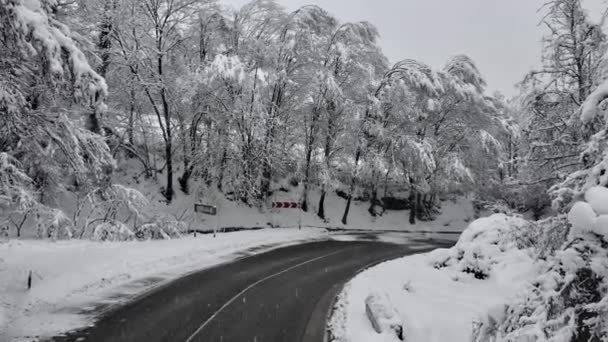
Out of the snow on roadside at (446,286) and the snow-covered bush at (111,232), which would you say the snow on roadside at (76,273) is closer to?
the snow-covered bush at (111,232)

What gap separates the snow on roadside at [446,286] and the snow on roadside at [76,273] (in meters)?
5.84

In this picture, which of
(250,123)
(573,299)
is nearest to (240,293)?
(573,299)

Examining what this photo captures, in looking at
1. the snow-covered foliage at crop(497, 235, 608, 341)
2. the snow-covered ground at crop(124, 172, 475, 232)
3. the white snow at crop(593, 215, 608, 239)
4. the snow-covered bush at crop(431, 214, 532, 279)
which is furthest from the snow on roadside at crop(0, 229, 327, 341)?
the white snow at crop(593, 215, 608, 239)

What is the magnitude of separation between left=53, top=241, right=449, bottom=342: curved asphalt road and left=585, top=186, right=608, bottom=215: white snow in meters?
6.75

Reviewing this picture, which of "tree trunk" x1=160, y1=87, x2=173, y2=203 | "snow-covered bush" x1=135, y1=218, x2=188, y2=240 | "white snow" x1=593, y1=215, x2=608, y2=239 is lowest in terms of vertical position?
"snow-covered bush" x1=135, y1=218, x2=188, y2=240

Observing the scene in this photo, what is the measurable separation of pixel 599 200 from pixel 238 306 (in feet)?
29.4

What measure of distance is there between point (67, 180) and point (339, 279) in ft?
50.4

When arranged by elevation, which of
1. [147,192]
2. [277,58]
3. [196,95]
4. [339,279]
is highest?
[277,58]

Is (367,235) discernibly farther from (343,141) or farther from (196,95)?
(196,95)

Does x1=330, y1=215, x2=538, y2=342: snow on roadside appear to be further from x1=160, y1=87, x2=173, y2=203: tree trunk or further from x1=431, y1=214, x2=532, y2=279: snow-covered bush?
x1=160, y1=87, x2=173, y2=203: tree trunk

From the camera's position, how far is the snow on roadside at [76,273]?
8.97 meters

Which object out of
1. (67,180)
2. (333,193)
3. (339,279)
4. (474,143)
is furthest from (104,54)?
(474,143)

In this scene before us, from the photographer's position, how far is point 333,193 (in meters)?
36.8

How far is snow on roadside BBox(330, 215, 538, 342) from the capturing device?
945 centimetres
